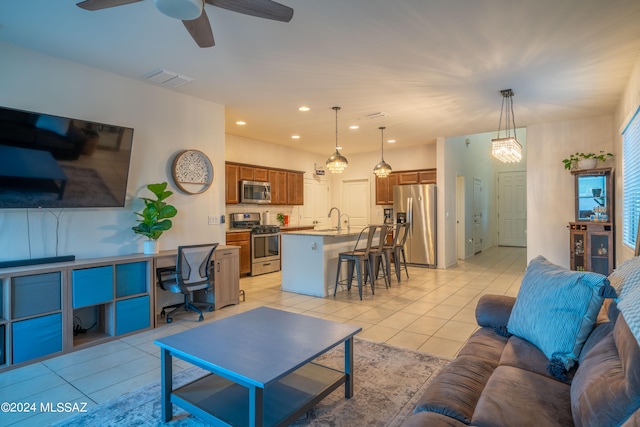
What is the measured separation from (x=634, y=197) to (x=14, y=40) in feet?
20.9

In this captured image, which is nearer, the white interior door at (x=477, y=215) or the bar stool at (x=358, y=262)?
the bar stool at (x=358, y=262)

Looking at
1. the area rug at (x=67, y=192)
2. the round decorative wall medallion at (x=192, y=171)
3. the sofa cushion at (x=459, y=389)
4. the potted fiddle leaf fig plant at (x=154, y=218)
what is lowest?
the sofa cushion at (x=459, y=389)

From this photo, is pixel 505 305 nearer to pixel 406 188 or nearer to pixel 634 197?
pixel 634 197

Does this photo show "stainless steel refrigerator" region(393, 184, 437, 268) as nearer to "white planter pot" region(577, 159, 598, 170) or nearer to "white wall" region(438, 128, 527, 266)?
"white wall" region(438, 128, 527, 266)

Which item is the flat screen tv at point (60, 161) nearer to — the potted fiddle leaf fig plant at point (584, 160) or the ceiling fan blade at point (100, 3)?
the ceiling fan blade at point (100, 3)

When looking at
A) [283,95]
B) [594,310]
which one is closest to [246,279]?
[283,95]

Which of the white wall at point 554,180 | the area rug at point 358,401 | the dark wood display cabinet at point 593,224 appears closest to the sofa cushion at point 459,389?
the area rug at point 358,401

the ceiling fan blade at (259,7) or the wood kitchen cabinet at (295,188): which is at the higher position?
the ceiling fan blade at (259,7)

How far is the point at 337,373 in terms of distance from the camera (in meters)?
2.29

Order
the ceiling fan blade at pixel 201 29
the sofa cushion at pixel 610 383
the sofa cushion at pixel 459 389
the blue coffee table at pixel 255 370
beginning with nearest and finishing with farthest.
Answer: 1. the sofa cushion at pixel 610 383
2. the sofa cushion at pixel 459 389
3. the blue coffee table at pixel 255 370
4. the ceiling fan blade at pixel 201 29

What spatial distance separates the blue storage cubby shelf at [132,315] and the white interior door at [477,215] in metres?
8.46

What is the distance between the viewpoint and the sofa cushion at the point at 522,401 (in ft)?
4.03

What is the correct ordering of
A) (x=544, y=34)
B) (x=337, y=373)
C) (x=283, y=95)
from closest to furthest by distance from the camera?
(x=337, y=373) < (x=544, y=34) < (x=283, y=95)

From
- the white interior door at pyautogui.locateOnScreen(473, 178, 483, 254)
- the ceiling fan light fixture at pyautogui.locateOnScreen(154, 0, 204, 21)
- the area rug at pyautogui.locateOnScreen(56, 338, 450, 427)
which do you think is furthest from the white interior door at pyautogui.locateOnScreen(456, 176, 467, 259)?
the ceiling fan light fixture at pyautogui.locateOnScreen(154, 0, 204, 21)
